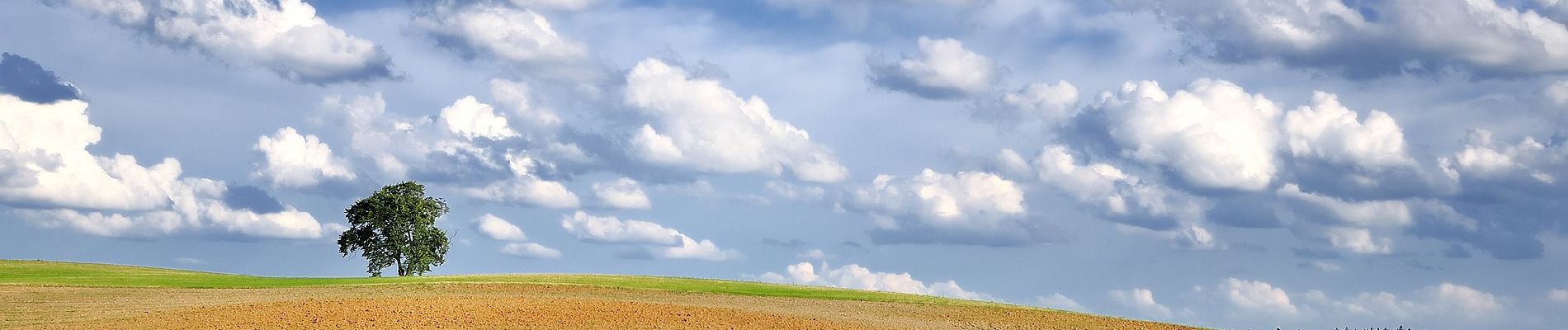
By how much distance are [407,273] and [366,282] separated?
42.5 feet

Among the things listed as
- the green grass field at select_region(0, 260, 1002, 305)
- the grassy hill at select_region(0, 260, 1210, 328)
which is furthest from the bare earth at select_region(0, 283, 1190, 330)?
→ the green grass field at select_region(0, 260, 1002, 305)

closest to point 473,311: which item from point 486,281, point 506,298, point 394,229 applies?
point 506,298

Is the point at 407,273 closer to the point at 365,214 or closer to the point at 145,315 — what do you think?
the point at 365,214

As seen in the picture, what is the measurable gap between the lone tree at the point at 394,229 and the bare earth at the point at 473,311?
20387 millimetres

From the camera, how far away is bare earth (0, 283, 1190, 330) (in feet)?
135

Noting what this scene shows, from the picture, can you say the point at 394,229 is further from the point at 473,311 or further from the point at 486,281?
the point at 473,311

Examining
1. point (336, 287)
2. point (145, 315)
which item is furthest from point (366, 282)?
point (145, 315)

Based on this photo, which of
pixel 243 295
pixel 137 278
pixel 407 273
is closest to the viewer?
pixel 243 295

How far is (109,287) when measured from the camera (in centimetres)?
6069

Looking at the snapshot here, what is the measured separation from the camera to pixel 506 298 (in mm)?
48781

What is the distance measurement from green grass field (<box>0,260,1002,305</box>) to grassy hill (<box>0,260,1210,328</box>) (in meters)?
0.07

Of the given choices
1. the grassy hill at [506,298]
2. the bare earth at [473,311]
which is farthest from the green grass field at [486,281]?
the bare earth at [473,311]

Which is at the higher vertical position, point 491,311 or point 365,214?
point 365,214

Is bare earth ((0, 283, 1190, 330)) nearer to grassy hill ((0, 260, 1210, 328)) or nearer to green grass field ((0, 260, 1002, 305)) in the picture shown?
grassy hill ((0, 260, 1210, 328))
